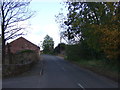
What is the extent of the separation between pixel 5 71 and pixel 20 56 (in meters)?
13.7

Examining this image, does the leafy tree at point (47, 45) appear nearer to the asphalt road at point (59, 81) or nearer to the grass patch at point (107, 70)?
the grass patch at point (107, 70)

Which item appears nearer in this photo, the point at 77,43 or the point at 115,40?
the point at 115,40

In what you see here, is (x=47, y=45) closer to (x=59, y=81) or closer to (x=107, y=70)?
(x=107, y=70)

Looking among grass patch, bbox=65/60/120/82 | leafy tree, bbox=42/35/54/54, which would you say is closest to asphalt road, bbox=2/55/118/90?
grass patch, bbox=65/60/120/82

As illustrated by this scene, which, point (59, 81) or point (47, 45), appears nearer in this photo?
point (59, 81)

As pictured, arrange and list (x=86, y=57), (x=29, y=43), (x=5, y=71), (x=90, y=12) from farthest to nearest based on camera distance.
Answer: (x=29, y=43)
(x=86, y=57)
(x=90, y=12)
(x=5, y=71)

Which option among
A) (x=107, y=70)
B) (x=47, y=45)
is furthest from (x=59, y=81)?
(x=47, y=45)

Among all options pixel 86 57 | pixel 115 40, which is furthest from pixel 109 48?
pixel 86 57

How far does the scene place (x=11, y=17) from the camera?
31453 mm

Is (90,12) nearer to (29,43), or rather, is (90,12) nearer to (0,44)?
Answer: (0,44)

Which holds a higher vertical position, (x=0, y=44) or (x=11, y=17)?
(x=11, y=17)

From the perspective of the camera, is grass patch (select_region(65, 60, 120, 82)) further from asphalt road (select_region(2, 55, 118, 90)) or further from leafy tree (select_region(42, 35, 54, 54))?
leafy tree (select_region(42, 35, 54, 54))

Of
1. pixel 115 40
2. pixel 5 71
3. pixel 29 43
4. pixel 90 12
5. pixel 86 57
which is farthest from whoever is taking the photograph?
pixel 29 43

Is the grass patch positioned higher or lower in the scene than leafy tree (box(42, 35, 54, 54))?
lower
